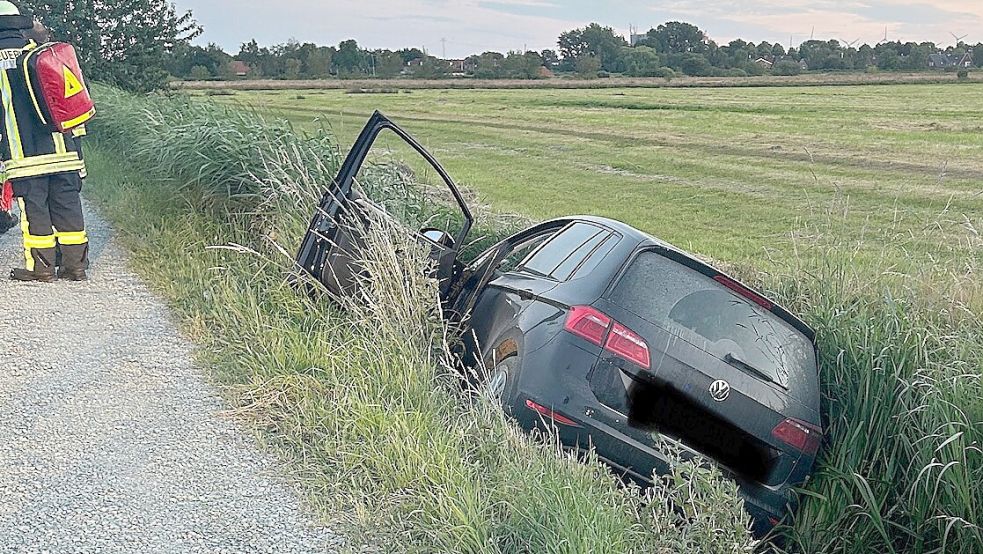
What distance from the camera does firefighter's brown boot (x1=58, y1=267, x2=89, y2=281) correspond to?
7941 millimetres

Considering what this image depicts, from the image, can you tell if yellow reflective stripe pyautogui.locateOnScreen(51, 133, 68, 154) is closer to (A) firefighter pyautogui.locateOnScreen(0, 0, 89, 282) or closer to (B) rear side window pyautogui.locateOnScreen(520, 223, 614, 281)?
(A) firefighter pyautogui.locateOnScreen(0, 0, 89, 282)

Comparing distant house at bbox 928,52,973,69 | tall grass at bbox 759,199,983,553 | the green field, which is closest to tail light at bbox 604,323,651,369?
tall grass at bbox 759,199,983,553

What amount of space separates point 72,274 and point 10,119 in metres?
1.28

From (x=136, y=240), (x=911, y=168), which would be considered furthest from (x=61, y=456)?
(x=911, y=168)

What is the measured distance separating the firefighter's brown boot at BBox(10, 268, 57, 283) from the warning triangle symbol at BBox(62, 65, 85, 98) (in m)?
1.41

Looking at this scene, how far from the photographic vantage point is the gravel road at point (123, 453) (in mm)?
3766

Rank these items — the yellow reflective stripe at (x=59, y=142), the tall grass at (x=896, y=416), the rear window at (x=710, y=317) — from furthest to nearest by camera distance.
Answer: the yellow reflective stripe at (x=59, y=142) → the tall grass at (x=896, y=416) → the rear window at (x=710, y=317)

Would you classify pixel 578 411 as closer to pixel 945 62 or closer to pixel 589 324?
pixel 589 324

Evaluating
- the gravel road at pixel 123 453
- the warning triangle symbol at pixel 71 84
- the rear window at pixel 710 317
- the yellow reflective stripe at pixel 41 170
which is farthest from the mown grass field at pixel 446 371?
the warning triangle symbol at pixel 71 84

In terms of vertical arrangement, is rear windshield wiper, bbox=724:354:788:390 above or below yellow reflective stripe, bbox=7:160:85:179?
below

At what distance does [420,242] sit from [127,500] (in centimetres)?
263

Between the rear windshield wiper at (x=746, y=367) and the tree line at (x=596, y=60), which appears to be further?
the tree line at (x=596, y=60)

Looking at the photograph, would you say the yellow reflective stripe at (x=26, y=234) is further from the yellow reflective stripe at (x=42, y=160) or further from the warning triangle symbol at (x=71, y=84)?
the warning triangle symbol at (x=71, y=84)

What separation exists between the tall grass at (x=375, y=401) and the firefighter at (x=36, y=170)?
70 cm
